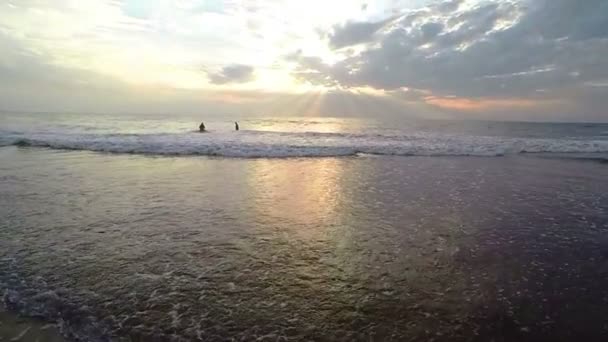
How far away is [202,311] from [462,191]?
11521 mm

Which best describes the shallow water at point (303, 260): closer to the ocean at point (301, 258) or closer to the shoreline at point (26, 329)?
the ocean at point (301, 258)

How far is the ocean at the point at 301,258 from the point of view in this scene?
15.3 feet

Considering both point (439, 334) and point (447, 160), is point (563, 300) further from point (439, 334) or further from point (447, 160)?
point (447, 160)

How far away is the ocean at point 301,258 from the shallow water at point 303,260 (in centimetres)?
3

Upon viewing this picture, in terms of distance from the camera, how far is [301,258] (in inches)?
267

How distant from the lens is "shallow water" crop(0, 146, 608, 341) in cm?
468

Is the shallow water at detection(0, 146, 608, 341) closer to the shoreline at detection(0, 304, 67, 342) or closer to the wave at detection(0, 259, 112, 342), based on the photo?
the wave at detection(0, 259, 112, 342)

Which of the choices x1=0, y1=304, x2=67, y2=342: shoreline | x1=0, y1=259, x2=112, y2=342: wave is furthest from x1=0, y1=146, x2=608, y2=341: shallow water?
x1=0, y1=304, x2=67, y2=342: shoreline

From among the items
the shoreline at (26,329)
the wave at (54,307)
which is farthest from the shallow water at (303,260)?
the shoreline at (26,329)

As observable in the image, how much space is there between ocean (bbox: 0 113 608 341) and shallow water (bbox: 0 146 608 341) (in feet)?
0.11

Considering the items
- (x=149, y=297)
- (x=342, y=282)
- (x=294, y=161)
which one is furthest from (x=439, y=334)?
(x=294, y=161)

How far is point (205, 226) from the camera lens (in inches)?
343

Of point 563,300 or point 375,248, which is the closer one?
point 563,300

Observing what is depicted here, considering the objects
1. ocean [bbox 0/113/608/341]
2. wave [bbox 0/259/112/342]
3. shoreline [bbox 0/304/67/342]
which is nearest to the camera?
shoreline [bbox 0/304/67/342]
